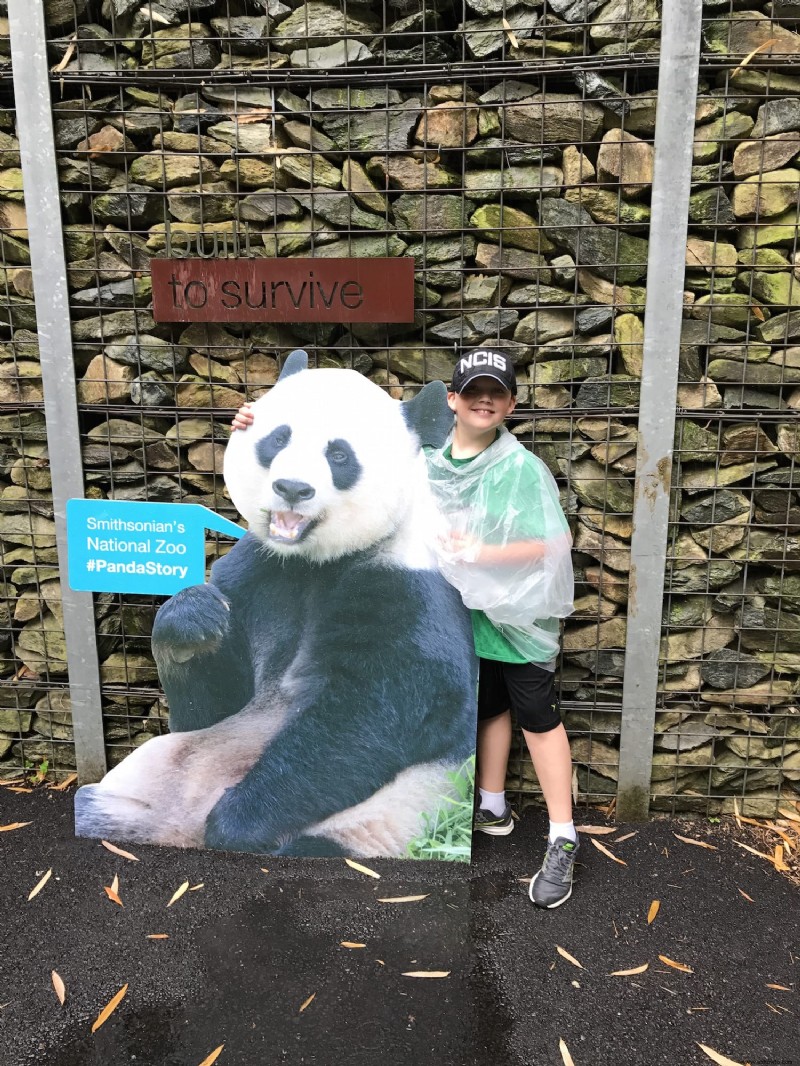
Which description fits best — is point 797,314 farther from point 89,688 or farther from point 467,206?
point 89,688

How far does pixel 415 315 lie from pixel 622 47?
1117 millimetres

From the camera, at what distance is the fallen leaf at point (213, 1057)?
1.97m

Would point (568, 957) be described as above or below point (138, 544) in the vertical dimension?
below

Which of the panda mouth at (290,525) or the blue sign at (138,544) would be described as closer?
the panda mouth at (290,525)

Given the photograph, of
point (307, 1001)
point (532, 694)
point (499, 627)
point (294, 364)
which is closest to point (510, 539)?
point (499, 627)

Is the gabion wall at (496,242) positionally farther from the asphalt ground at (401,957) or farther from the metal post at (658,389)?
the asphalt ground at (401,957)

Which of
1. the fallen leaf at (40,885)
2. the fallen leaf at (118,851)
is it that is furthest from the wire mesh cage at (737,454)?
the fallen leaf at (40,885)

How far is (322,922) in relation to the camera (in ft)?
8.11

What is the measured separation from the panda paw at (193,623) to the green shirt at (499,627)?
0.92 metres

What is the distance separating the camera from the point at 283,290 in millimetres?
2754

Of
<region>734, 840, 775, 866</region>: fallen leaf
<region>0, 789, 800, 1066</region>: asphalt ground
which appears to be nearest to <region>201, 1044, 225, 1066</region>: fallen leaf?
<region>0, 789, 800, 1066</region>: asphalt ground

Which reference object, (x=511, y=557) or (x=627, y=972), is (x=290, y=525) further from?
(x=627, y=972)

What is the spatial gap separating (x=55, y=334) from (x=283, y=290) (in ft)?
2.98

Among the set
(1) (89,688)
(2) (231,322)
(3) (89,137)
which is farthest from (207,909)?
(3) (89,137)
